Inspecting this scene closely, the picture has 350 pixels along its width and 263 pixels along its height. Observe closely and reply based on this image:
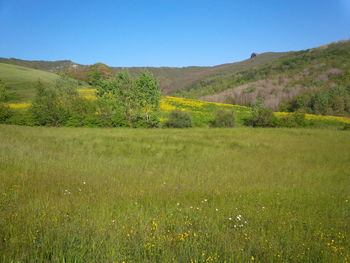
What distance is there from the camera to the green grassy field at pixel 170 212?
290cm

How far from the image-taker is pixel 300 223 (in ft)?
14.1

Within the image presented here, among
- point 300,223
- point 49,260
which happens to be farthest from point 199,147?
point 49,260

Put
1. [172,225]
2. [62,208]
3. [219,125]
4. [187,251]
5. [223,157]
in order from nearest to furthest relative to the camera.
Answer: [187,251]
[172,225]
[62,208]
[223,157]
[219,125]

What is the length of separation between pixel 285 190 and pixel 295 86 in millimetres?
89384

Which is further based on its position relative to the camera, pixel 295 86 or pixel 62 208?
pixel 295 86

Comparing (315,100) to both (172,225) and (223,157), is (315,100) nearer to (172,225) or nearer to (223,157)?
(223,157)

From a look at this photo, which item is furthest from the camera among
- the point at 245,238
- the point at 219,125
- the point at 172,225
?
the point at 219,125

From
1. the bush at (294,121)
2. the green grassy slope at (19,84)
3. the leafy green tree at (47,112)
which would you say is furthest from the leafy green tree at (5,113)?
the bush at (294,121)

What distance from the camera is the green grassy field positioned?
2.90 metres

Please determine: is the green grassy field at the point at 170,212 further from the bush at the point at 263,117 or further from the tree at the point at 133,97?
the bush at the point at 263,117

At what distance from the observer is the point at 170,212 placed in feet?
14.4

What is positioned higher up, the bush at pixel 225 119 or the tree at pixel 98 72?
the tree at pixel 98 72

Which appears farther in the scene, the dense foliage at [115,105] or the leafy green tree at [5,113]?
the dense foliage at [115,105]

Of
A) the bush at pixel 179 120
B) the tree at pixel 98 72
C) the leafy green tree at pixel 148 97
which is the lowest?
the bush at pixel 179 120
